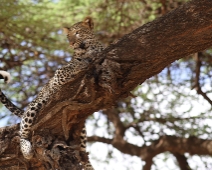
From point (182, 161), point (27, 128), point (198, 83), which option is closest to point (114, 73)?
point (27, 128)

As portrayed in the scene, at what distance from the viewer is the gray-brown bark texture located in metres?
3.15

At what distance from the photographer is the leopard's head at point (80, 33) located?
14.6 ft

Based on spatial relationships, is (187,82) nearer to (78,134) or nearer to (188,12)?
(78,134)

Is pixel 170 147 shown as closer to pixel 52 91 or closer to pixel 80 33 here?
pixel 80 33

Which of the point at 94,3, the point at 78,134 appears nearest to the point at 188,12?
the point at 78,134

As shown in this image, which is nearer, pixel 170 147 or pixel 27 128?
pixel 27 128

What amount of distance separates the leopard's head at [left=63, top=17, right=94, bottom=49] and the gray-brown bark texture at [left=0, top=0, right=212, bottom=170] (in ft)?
3.10

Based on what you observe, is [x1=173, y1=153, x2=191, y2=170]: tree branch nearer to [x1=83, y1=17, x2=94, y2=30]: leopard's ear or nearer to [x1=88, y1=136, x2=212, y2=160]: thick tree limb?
[x1=88, y1=136, x2=212, y2=160]: thick tree limb

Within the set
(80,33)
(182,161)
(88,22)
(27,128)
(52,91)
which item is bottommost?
(27,128)

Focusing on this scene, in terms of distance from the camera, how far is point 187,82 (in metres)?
7.23

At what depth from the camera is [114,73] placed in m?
3.27

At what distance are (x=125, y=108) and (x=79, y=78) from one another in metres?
4.15

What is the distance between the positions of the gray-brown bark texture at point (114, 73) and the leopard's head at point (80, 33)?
95cm

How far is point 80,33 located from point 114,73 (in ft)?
4.48
